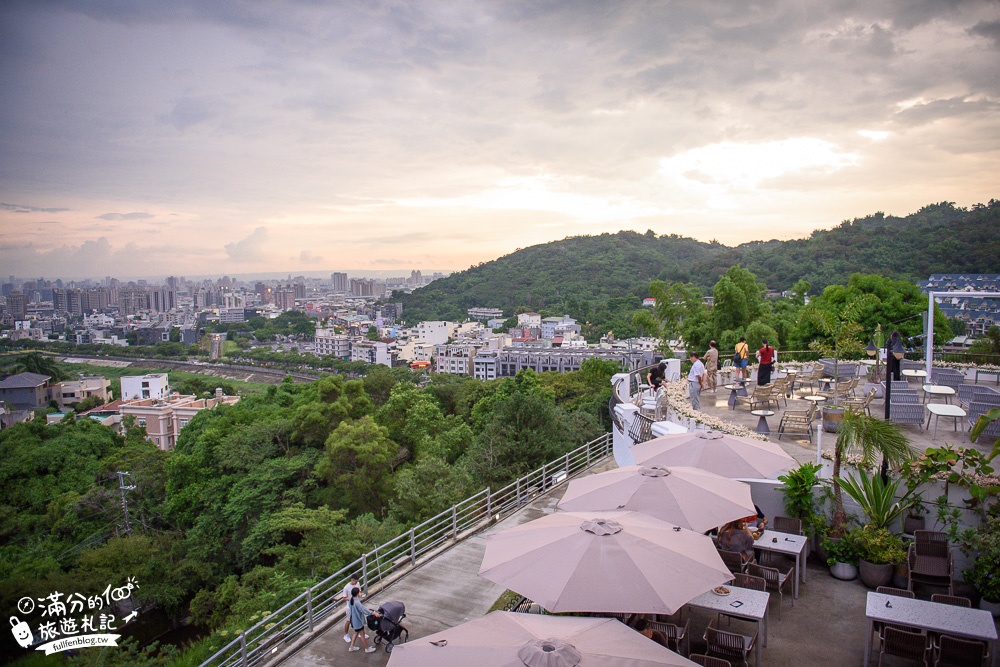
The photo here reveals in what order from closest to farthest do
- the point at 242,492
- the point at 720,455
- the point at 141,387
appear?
the point at 720,455
the point at 242,492
the point at 141,387

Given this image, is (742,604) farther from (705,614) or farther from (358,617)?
(358,617)

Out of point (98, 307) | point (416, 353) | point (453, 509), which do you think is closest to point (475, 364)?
point (416, 353)

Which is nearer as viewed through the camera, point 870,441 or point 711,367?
point 870,441

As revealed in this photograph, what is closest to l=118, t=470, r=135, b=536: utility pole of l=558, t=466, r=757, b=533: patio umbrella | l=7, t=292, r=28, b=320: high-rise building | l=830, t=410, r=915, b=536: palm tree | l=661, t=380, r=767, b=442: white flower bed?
l=661, t=380, r=767, b=442: white flower bed

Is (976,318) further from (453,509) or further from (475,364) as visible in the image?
(475,364)

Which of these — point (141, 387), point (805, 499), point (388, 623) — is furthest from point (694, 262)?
point (388, 623)

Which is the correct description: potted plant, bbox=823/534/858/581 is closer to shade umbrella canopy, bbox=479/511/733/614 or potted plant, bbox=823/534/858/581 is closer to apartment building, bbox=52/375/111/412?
shade umbrella canopy, bbox=479/511/733/614
